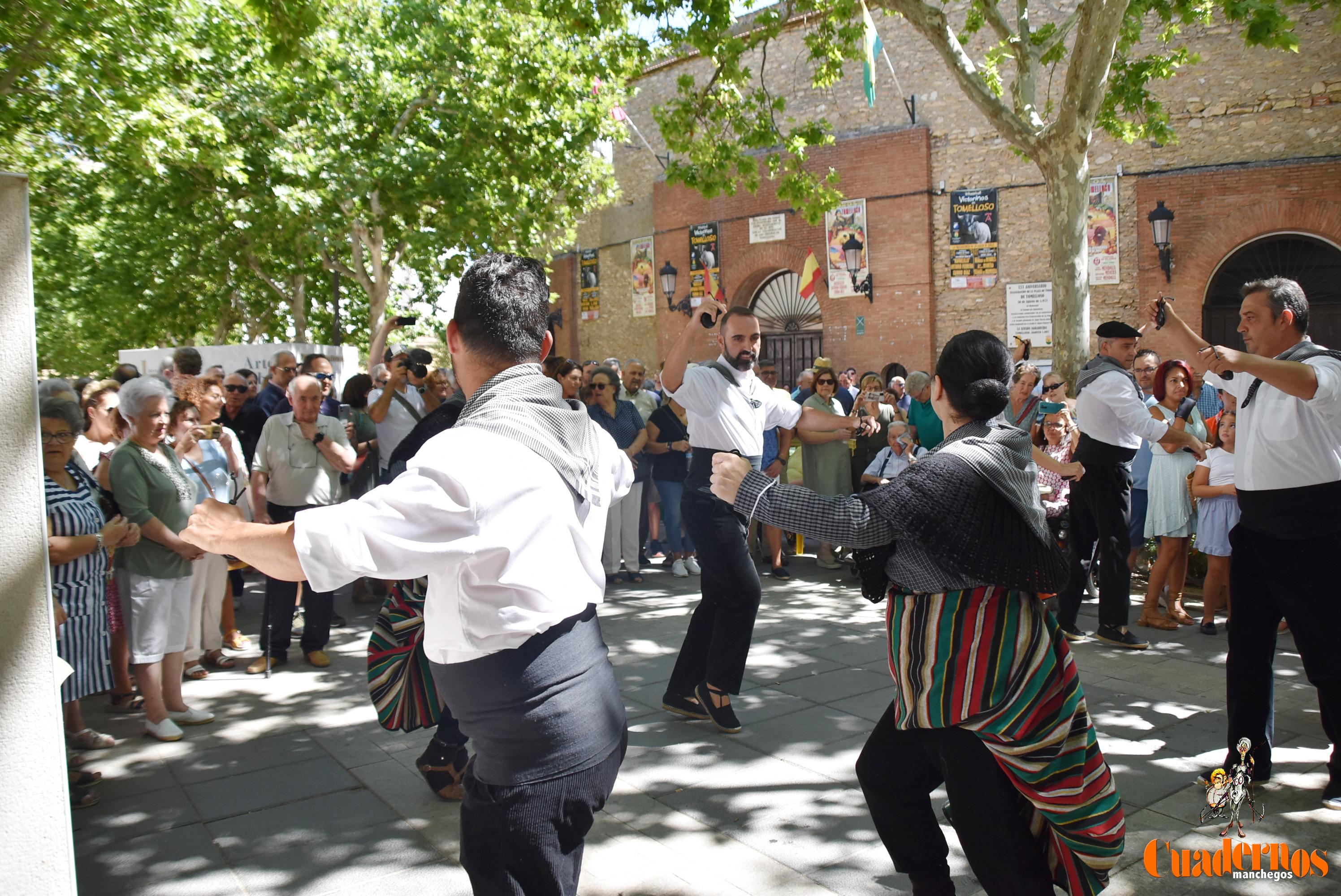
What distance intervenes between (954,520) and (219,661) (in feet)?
18.8

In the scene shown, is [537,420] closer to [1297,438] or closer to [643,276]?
[1297,438]

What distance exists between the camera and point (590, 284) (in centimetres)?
2622

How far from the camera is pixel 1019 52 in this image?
1002cm

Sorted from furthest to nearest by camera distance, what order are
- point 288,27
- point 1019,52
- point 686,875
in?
point 1019,52 < point 288,27 < point 686,875

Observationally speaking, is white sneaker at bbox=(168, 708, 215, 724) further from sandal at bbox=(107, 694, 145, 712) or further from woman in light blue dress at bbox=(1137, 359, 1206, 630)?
woman in light blue dress at bbox=(1137, 359, 1206, 630)

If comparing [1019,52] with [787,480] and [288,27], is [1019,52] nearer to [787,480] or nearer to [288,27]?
[787,480]

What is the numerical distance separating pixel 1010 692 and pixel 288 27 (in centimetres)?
647

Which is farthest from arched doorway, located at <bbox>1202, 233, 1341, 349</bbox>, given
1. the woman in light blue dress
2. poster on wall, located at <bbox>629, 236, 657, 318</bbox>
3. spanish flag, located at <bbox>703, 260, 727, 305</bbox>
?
poster on wall, located at <bbox>629, 236, 657, 318</bbox>

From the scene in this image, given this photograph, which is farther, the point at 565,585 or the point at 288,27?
the point at 288,27

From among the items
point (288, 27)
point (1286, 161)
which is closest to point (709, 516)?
point (288, 27)

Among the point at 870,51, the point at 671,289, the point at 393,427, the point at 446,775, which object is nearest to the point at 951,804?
the point at 446,775

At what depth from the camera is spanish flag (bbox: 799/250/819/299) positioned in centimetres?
2011

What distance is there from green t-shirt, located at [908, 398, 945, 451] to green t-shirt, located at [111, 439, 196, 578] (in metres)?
6.54

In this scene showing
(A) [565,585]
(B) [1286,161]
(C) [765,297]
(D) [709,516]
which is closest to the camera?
(A) [565,585]
